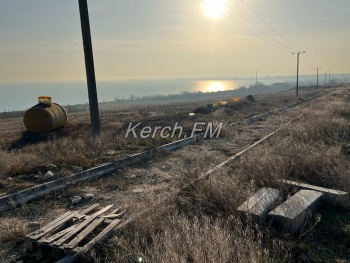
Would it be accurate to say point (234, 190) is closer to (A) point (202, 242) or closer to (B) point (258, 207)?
(B) point (258, 207)

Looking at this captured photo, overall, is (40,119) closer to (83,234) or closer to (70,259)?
(83,234)

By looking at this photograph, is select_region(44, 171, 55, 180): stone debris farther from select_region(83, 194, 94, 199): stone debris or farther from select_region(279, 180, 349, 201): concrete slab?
select_region(279, 180, 349, 201): concrete slab

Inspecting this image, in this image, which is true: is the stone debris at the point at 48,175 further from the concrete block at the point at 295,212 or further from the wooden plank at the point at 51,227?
the concrete block at the point at 295,212

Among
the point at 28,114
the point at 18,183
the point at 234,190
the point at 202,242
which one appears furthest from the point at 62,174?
the point at 28,114

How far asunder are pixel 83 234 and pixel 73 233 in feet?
0.45

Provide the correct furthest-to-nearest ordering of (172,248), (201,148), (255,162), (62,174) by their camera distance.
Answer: (201,148) < (62,174) < (255,162) < (172,248)

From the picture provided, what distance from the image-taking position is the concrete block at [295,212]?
13.4ft

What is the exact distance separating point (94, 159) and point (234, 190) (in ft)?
15.5

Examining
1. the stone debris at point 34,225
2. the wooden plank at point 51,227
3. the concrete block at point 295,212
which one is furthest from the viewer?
the stone debris at point 34,225

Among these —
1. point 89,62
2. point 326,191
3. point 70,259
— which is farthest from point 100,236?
point 89,62

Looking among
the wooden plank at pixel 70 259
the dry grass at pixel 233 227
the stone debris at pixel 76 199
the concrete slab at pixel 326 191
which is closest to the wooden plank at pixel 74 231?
the wooden plank at pixel 70 259

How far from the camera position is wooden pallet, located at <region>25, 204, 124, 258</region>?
3592 millimetres

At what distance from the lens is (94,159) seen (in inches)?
331

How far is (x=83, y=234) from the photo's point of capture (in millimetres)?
3846
